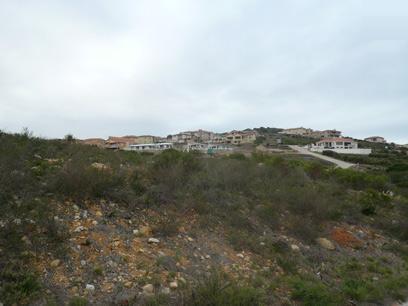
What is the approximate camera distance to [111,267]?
4.28 meters

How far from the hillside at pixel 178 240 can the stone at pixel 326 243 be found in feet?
0.09

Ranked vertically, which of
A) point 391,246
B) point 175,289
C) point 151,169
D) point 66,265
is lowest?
point 391,246

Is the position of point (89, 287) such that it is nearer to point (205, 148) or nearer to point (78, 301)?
point (78, 301)

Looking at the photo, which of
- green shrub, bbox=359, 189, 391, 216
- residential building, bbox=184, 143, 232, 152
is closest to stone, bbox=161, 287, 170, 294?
green shrub, bbox=359, 189, 391, 216

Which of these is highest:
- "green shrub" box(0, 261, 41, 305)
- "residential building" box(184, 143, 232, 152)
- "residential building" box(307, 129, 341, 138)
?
"residential building" box(307, 129, 341, 138)

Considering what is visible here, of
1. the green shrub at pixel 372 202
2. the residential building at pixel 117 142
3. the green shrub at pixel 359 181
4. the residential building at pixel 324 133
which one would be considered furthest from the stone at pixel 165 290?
the residential building at pixel 324 133

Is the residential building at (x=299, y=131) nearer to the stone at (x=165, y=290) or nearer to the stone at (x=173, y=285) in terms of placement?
the stone at (x=173, y=285)

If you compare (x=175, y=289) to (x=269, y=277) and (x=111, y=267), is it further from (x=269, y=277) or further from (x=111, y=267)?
(x=269, y=277)

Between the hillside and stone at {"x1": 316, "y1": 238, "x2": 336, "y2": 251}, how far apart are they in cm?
3

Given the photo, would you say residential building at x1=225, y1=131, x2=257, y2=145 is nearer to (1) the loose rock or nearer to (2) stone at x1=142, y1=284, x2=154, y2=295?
(2) stone at x1=142, y1=284, x2=154, y2=295

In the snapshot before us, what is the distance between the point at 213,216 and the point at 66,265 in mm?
3344

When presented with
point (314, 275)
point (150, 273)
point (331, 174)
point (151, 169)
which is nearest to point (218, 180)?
point (151, 169)

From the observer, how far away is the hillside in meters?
3.88

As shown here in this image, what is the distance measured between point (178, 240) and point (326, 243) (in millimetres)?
3521
